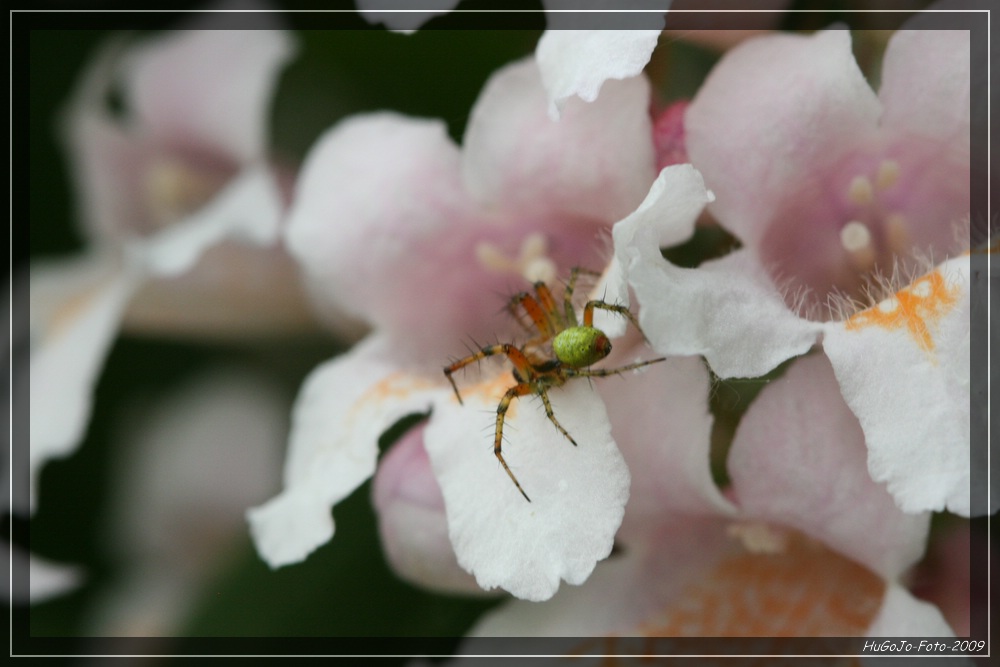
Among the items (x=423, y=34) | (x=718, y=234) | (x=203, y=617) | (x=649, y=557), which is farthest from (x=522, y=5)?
(x=203, y=617)

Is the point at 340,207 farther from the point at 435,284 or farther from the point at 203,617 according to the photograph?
the point at 203,617

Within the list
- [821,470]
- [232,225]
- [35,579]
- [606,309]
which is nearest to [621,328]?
[606,309]

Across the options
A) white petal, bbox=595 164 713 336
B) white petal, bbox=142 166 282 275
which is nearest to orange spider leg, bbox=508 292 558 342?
white petal, bbox=595 164 713 336

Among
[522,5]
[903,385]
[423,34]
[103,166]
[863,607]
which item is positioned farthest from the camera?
[103,166]

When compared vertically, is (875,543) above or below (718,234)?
below

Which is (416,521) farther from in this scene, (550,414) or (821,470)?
(821,470)

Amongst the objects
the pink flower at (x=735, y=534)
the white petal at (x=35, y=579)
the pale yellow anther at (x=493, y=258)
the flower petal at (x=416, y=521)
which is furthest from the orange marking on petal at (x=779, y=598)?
the white petal at (x=35, y=579)

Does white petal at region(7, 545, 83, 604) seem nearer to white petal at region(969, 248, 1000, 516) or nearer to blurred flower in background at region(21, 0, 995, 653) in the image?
blurred flower in background at region(21, 0, 995, 653)
